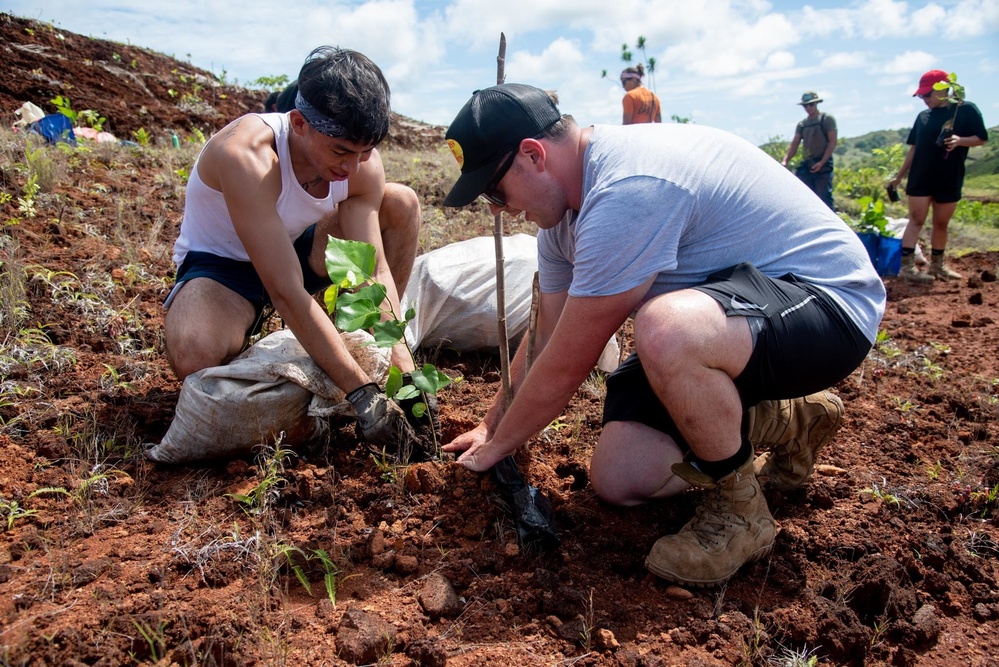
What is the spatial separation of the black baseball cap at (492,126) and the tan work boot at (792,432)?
0.98 metres

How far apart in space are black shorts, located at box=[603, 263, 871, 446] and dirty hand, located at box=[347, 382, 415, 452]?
1.00 meters

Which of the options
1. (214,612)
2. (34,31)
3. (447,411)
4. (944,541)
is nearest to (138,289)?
(447,411)

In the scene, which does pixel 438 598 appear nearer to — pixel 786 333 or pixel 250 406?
pixel 250 406

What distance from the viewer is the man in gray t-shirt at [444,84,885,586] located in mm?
1559

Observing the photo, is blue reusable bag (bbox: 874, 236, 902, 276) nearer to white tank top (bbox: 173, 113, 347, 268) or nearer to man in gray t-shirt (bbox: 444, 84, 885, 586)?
man in gray t-shirt (bbox: 444, 84, 885, 586)

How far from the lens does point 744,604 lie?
5.40 ft

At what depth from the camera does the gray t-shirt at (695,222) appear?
5.00 ft

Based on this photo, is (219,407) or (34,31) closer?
(219,407)

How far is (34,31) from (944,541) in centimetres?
1238

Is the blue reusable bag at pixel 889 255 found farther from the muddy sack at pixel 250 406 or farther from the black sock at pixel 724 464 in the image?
the muddy sack at pixel 250 406

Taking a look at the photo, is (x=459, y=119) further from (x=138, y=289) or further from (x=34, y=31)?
(x=34, y=31)

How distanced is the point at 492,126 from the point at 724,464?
1001 millimetres

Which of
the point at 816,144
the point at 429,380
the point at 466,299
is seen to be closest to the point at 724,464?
the point at 429,380

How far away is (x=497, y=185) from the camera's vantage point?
5.57 ft
